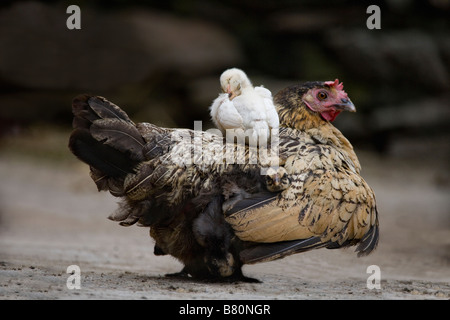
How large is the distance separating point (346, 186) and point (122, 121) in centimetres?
163

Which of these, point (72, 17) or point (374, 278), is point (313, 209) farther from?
point (72, 17)

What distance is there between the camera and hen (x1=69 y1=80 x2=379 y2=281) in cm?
421

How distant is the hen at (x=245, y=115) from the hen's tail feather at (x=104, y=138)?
0.61 metres

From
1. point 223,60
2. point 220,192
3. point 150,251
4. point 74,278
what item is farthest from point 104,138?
point 223,60

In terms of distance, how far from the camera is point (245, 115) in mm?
4402

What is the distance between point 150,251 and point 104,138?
266cm

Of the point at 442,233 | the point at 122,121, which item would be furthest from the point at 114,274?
the point at 442,233

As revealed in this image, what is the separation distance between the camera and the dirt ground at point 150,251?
4176mm

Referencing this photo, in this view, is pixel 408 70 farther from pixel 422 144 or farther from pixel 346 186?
pixel 346 186

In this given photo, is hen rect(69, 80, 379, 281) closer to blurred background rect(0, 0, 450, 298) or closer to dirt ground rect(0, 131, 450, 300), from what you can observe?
dirt ground rect(0, 131, 450, 300)

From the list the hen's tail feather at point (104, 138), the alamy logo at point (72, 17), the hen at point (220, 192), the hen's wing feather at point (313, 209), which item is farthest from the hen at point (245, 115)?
the alamy logo at point (72, 17)

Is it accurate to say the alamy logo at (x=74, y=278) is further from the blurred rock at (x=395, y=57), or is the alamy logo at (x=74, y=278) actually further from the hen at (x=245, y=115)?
the blurred rock at (x=395, y=57)

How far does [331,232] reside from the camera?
4.29m

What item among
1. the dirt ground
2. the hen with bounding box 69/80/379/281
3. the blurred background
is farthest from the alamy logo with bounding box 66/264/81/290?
the blurred background
